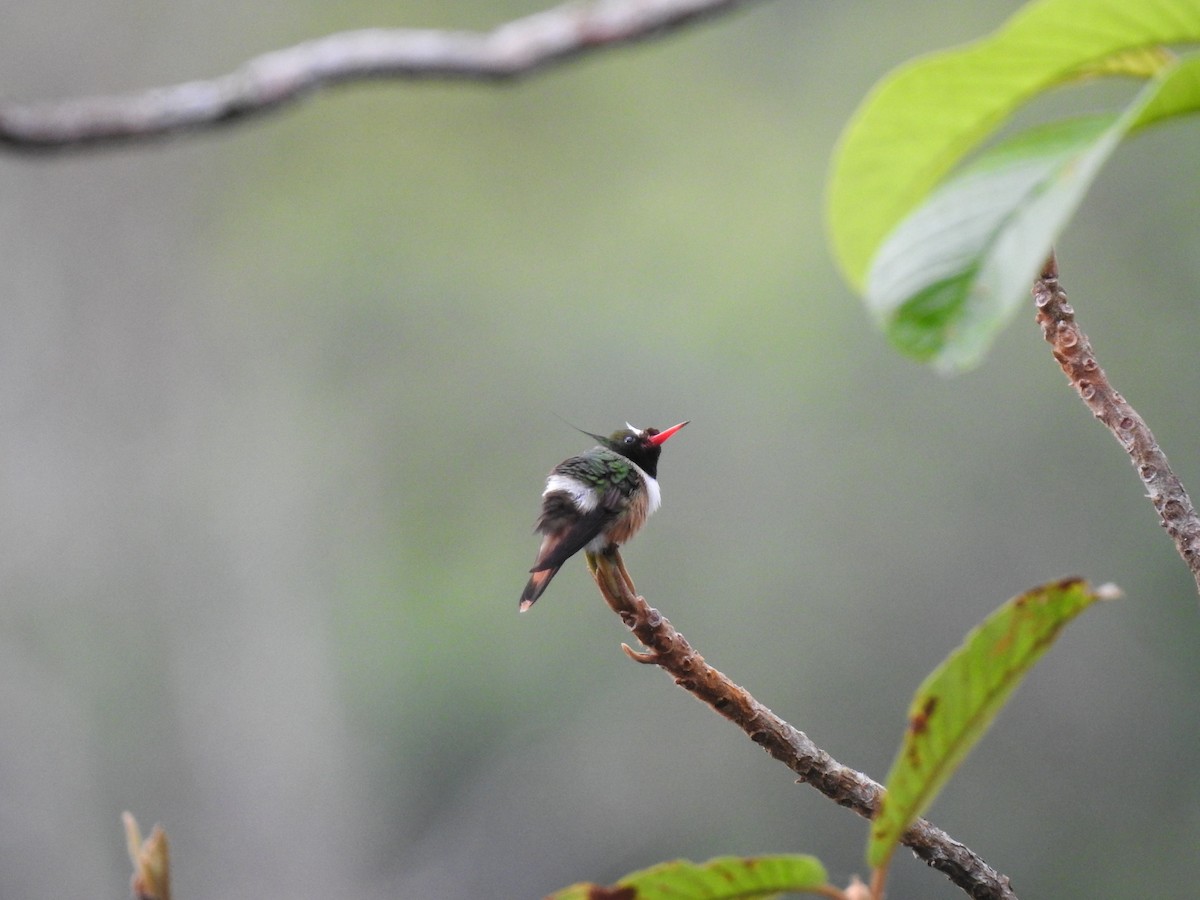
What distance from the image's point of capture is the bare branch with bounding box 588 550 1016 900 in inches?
40.0

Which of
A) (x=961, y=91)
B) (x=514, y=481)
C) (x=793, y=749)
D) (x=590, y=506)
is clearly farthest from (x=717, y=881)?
(x=514, y=481)

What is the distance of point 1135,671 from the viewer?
10359 mm

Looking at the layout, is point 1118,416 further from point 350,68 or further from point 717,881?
point 350,68

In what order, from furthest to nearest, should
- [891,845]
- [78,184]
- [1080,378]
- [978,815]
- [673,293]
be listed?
1. [78,184]
2. [673,293]
3. [978,815]
4. [1080,378]
5. [891,845]

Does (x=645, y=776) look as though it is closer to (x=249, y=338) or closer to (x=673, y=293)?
(x=673, y=293)

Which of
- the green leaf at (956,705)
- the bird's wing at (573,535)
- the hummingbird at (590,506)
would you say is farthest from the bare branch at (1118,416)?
the bird's wing at (573,535)

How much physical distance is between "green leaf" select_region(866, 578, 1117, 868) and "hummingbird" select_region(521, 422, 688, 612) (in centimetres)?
124

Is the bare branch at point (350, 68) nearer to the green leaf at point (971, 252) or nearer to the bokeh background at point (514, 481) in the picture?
the green leaf at point (971, 252)

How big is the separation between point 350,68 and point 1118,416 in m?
1.11

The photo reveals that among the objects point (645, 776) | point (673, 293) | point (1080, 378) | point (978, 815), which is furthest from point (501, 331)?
point (1080, 378)

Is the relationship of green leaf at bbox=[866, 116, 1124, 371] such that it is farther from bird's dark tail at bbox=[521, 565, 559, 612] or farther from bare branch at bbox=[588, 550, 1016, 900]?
bird's dark tail at bbox=[521, 565, 559, 612]

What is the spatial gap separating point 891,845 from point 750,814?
1045cm

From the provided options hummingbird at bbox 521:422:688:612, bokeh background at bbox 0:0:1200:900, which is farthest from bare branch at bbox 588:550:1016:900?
bokeh background at bbox 0:0:1200:900

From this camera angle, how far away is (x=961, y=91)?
736 millimetres
